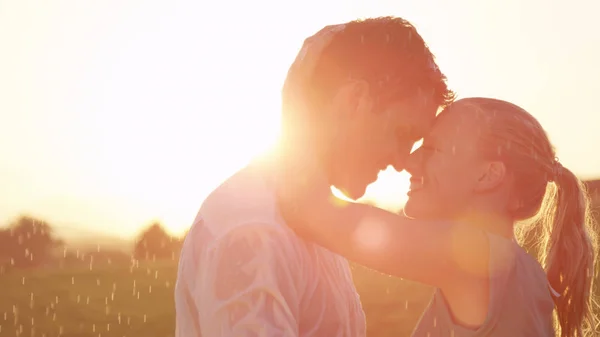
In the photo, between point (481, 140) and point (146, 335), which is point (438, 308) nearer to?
point (481, 140)

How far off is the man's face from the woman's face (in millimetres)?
114

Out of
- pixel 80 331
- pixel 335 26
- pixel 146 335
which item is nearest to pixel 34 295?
pixel 80 331

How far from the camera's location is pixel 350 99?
178 inches

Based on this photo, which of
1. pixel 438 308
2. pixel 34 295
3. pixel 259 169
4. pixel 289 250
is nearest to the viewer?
pixel 289 250

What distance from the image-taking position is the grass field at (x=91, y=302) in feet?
59.4

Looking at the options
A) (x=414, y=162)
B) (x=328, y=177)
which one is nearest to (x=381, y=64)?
(x=414, y=162)

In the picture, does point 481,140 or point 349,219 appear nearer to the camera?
point 349,219

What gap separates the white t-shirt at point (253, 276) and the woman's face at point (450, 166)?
86cm

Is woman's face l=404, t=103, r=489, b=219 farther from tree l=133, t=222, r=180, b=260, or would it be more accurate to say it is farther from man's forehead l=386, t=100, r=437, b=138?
tree l=133, t=222, r=180, b=260

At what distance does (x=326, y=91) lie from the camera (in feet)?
14.6

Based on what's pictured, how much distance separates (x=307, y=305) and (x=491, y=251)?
1.03 meters

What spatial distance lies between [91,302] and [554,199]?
634 inches

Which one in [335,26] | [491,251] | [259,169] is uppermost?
[335,26]

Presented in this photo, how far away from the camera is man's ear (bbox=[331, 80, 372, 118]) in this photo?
448 centimetres
